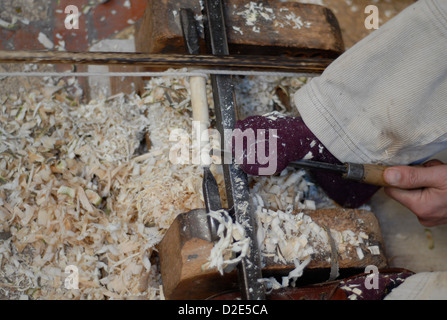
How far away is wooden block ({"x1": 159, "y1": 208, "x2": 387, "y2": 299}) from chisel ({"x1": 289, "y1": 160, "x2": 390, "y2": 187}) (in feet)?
0.57

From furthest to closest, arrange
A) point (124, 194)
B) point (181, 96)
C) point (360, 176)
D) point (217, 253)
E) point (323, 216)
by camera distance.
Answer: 1. point (181, 96)
2. point (124, 194)
3. point (323, 216)
4. point (360, 176)
5. point (217, 253)

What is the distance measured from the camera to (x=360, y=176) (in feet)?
4.41

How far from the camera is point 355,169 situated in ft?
4.40

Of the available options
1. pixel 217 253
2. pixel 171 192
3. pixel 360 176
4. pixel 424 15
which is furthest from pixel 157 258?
pixel 424 15

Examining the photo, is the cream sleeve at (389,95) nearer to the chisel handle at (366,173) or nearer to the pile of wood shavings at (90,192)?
the chisel handle at (366,173)

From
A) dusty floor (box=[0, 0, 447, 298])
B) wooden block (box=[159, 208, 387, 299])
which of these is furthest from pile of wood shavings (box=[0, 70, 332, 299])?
dusty floor (box=[0, 0, 447, 298])

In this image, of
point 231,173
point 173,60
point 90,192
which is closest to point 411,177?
point 231,173

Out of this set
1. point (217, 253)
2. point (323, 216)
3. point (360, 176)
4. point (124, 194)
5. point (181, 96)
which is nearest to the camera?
point (217, 253)

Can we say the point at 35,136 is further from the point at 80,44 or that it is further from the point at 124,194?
the point at 80,44

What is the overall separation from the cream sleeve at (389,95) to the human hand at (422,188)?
8 cm

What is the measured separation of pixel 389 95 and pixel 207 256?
30.1 inches

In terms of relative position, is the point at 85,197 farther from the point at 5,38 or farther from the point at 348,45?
the point at 348,45

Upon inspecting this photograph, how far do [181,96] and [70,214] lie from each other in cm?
62

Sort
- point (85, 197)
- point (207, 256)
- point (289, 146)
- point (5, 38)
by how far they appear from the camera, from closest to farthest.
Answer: point (207, 256), point (289, 146), point (85, 197), point (5, 38)
